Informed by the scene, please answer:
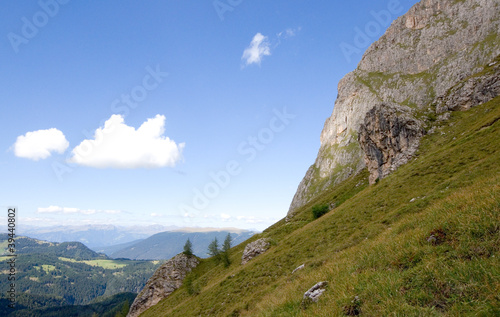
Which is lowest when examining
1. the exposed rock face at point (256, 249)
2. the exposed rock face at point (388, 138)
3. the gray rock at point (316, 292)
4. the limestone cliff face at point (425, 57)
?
the gray rock at point (316, 292)

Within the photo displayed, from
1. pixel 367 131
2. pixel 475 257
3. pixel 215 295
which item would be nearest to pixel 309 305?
pixel 475 257

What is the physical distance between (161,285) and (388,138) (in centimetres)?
7985

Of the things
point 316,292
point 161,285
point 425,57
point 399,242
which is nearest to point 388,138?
point 399,242

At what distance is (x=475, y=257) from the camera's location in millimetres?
7035

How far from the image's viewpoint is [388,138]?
206 ft

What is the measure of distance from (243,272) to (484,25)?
659ft

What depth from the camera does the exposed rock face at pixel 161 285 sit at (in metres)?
72.8

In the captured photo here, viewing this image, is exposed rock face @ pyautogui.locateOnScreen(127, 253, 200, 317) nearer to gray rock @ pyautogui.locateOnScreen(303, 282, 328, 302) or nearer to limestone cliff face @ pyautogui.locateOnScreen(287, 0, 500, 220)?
limestone cliff face @ pyautogui.locateOnScreen(287, 0, 500, 220)

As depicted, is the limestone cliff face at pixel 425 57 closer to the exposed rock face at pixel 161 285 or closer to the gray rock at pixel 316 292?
the exposed rock face at pixel 161 285

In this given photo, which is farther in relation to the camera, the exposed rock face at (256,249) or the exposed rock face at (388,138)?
the exposed rock face at (388,138)

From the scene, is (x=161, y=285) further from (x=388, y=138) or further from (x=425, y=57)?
(x=425, y=57)

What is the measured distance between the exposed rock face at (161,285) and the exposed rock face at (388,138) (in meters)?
67.0

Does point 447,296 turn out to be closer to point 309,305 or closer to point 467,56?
point 309,305

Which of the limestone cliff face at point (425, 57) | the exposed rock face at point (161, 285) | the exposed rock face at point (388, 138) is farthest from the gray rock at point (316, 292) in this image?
the limestone cliff face at point (425, 57)
